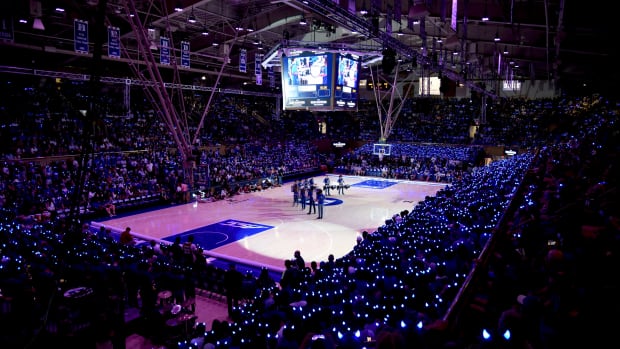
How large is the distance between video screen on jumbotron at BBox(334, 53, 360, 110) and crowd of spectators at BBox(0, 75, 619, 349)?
778cm

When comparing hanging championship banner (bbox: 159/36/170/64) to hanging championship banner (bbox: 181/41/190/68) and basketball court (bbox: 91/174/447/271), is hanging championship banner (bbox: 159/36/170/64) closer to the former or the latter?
hanging championship banner (bbox: 181/41/190/68)

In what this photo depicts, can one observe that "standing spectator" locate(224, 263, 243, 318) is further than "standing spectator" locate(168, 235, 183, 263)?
No

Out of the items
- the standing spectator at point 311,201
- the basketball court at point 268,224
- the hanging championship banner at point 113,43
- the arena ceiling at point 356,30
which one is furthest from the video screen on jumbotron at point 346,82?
the hanging championship banner at point 113,43

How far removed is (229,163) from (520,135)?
27.1 metres

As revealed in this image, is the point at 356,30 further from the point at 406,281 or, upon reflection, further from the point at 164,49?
the point at 406,281

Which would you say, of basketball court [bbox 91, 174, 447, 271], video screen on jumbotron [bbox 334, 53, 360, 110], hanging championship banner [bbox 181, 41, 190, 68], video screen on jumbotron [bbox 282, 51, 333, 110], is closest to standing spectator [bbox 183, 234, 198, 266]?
basketball court [bbox 91, 174, 447, 271]

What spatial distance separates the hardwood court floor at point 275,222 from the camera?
14.0 meters

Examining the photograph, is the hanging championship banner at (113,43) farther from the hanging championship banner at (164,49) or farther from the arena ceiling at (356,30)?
the hanging championship banner at (164,49)

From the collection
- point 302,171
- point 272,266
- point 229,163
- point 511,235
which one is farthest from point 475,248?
point 302,171

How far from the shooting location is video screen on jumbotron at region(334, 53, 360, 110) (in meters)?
20.6

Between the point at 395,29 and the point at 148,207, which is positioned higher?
the point at 395,29

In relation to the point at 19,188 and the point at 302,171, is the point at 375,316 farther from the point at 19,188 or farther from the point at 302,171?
the point at 302,171

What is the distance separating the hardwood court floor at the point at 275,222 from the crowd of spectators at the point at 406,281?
1.31m

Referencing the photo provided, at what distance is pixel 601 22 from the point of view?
1333 cm
